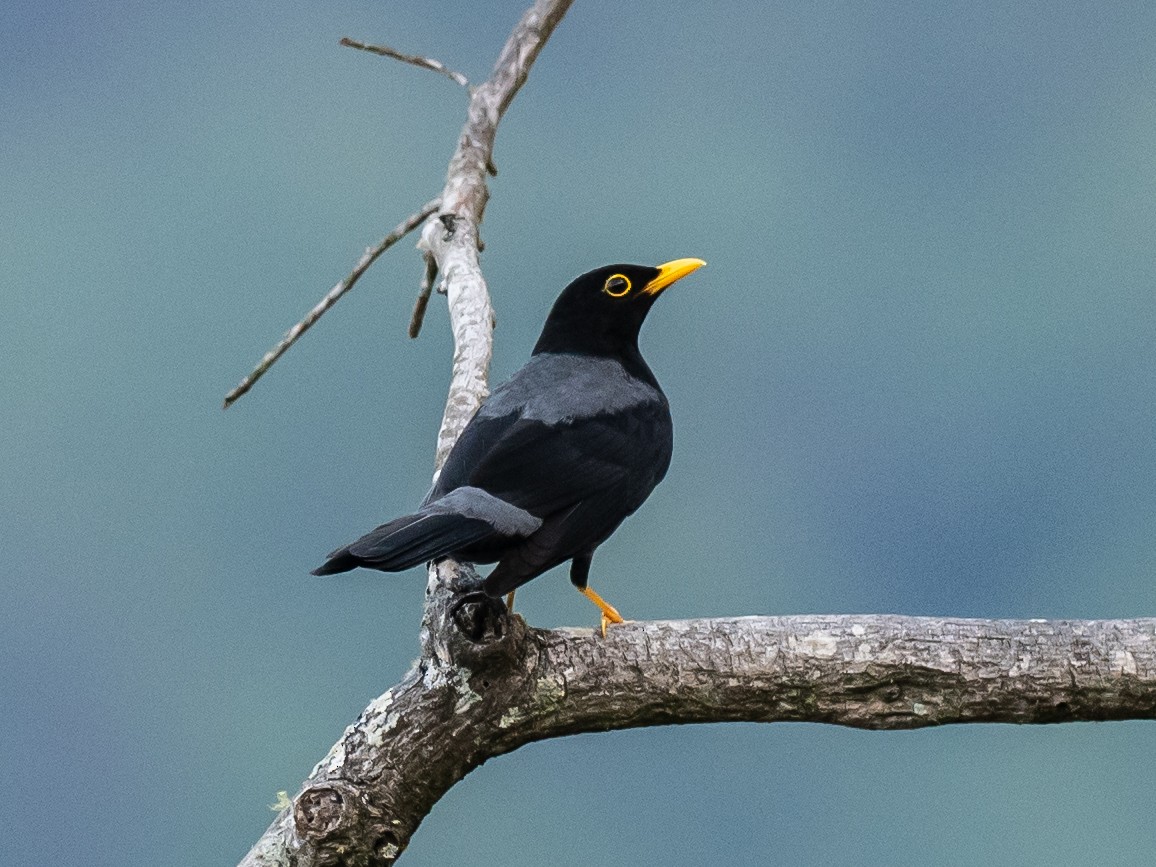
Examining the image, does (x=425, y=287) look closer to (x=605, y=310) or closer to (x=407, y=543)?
(x=605, y=310)

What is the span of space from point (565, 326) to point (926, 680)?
201cm

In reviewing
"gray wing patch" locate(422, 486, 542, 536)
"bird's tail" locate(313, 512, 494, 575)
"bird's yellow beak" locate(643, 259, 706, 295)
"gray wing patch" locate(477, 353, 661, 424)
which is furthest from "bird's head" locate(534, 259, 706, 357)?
"bird's tail" locate(313, 512, 494, 575)

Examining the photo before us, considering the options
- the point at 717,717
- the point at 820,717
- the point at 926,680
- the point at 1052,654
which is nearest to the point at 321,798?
the point at 717,717

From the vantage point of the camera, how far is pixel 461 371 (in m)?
5.23

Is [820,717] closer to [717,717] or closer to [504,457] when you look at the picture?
[717,717]

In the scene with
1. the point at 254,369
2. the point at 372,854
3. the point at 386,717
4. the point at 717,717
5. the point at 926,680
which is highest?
the point at 254,369

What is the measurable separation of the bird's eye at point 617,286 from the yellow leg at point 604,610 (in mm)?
1356

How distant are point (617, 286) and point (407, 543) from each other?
6.72 ft

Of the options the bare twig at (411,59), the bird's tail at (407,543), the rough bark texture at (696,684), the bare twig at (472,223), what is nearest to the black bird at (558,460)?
the bird's tail at (407,543)

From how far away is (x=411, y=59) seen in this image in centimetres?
679

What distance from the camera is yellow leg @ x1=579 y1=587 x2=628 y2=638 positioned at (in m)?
3.70

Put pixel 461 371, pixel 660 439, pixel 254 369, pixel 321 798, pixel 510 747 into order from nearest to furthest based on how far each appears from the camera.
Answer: pixel 321 798
pixel 510 747
pixel 660 439
pixel 461 371
pixel 254 369

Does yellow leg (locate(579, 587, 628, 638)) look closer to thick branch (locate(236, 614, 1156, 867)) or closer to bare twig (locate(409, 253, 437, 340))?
thick branch (locate(236, 614, 1156, 867))

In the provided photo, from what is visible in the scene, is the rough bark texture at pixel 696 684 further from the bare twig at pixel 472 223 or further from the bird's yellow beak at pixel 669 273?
the bird's yellow beak at pixel 669 273
